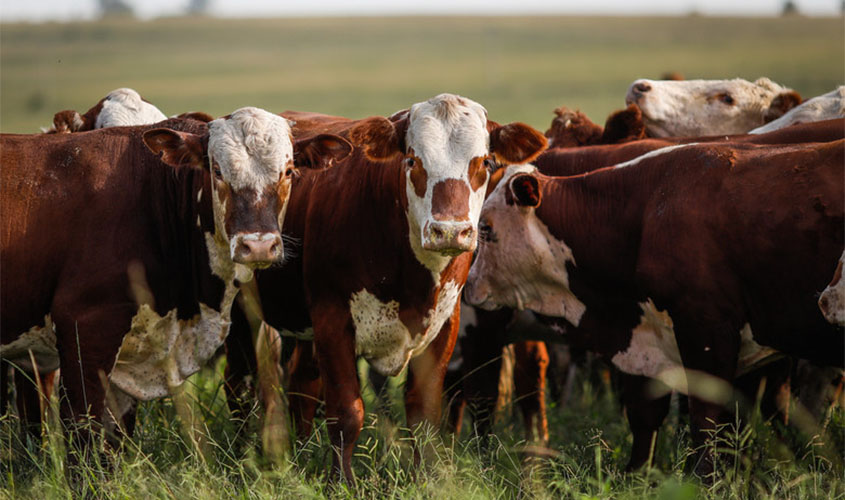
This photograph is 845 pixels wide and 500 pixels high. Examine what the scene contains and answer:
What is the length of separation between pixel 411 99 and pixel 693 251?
1843 inches

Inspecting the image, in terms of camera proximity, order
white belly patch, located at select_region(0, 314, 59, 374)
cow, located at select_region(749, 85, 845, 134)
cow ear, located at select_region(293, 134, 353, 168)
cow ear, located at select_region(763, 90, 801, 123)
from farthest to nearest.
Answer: cow ear, located at select_region(763, 90, 801, 123) < cow, located at select_region(749, 85, 845, 134) < cow ear, located at select_region(293, 134, 353, 168) < white belly patch, located at select_region(0, 314, 59, 374)

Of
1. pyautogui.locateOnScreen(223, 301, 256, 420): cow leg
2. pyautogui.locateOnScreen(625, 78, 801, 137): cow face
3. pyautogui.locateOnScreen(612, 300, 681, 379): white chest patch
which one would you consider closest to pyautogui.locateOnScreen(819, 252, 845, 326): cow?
pyautogui.locateOnScreen(612, 300, 681, 379): white chest patch

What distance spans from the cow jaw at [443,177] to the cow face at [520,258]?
49.6 inches

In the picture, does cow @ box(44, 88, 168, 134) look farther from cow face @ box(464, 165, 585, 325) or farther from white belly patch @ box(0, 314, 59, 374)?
cow face @ box(464, 165, 585, 325)

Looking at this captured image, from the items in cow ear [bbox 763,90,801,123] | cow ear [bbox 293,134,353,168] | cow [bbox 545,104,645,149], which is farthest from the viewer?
cow ear [bbox 763,90,801,123]

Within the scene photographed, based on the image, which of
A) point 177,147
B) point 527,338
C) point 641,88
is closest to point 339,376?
point 177,147

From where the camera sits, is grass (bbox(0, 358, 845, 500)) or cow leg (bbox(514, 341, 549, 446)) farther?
cow leg (bbox(514, 341, 549, 446))

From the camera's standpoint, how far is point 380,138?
5.12 meters

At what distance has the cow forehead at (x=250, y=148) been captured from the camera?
482cm

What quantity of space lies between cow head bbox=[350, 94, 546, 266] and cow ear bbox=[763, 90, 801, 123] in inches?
148

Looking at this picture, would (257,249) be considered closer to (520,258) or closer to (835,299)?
(520,258)

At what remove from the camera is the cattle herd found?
4895mm

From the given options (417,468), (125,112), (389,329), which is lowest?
(417,468)

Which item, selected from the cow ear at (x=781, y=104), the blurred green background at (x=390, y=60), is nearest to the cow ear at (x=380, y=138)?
the cow ear at (x=781, y=104)
